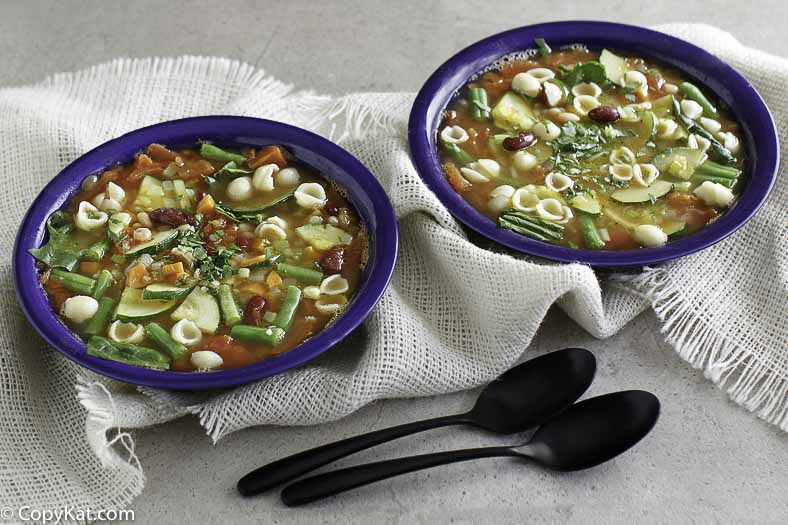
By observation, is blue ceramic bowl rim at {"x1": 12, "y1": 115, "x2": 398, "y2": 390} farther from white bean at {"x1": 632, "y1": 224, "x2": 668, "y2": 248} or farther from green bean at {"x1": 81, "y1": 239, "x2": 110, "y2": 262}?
white bean at {"x1": 632, "y1": 224, "x2": 668, "y2": 248}

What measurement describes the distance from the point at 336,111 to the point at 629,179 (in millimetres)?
1266

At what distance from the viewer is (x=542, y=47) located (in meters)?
4.09

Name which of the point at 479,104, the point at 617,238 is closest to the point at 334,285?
the point at 617,238

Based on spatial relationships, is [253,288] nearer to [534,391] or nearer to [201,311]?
[201,311]

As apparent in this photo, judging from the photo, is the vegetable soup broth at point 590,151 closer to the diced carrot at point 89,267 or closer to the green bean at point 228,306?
the green bean at point 228,306

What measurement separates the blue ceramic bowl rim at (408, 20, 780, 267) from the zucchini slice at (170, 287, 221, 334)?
88 centimetres

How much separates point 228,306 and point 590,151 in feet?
4.84

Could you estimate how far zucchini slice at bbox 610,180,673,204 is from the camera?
11.3 ft

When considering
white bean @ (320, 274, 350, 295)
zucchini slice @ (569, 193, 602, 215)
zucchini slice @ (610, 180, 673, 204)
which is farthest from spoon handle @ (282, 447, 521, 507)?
zucchini slice @ (610, 180, 673, 204)

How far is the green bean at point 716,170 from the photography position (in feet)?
11.6

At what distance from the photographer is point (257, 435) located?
9.98ft

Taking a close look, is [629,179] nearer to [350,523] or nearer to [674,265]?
[674,265]

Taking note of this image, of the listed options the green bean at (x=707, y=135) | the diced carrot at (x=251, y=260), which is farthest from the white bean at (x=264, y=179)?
the green bean at (x=707, y=135)

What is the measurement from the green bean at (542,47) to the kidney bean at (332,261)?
1458mm
